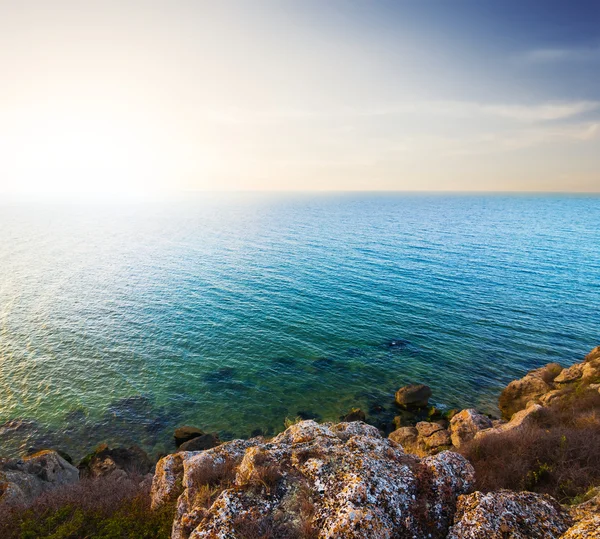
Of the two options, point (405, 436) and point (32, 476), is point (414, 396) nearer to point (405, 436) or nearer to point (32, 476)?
point (405, 436)

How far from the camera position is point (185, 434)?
32062 mm

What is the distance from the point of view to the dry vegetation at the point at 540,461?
1418cm

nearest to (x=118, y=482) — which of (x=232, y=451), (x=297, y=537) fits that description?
(x=232, y=451)

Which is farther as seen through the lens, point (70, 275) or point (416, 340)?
point (70, 275)

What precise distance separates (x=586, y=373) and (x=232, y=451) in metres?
38.2

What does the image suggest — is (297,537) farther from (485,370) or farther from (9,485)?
(485,370)

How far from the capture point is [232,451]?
635 inches

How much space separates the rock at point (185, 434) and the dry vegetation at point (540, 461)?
25.3 m

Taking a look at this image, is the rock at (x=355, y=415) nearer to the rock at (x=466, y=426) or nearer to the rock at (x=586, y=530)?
the rock at (x=466, y=426)

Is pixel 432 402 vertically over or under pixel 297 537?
under

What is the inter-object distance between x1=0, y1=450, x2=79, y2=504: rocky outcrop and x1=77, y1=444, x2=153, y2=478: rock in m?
1.97

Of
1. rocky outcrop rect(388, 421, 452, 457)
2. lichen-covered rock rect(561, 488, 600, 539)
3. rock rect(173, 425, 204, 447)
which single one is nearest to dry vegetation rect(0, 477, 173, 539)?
rock rect(173, 425, 204, 447)

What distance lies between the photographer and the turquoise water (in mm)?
36906

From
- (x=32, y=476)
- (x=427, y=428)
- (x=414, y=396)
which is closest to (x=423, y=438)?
(x=427, y=428)
